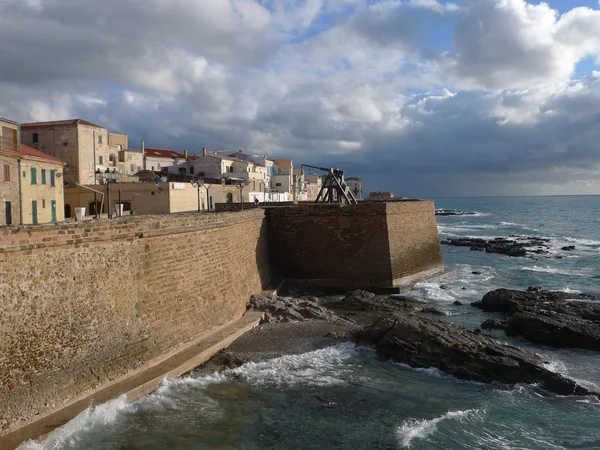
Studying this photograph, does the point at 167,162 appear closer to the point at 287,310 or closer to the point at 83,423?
the point at 287,310

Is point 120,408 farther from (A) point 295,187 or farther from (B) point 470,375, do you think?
(A) point 295,187

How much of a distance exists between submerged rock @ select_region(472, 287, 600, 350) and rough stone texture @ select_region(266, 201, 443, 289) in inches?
151

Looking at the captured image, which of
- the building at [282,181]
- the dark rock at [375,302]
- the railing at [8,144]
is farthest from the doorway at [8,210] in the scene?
the building at [282,181]

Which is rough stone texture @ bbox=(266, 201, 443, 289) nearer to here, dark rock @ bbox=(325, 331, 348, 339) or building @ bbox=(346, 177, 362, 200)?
dark rock @ bbox=(325, 331, 348, 339)

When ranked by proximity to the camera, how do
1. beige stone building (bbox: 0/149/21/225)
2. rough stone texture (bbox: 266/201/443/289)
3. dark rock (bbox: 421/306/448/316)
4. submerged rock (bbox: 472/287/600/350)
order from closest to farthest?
submerged rock (bbox: 472/287/600/350) → dark rock (bbox: 421/306/448/316) → beige stone building (bbox: 0/149/21/225) → rough stone texture (bbox: 266/201/443/289)

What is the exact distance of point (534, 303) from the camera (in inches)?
663

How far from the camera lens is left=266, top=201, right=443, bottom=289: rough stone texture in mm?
19500

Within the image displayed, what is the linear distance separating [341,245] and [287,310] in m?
5.83

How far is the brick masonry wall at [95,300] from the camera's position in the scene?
757 centimetres

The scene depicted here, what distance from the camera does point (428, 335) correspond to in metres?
11.6

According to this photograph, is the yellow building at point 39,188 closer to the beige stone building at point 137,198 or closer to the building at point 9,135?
the building at point 9,135

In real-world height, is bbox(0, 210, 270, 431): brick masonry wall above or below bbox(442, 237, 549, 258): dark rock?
above

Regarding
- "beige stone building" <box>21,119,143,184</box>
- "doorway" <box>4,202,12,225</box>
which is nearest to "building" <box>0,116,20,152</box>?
"doorway" <box>4,202,12,225</box>

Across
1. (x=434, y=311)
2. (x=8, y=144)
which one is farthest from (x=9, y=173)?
(x=434, y=311)
